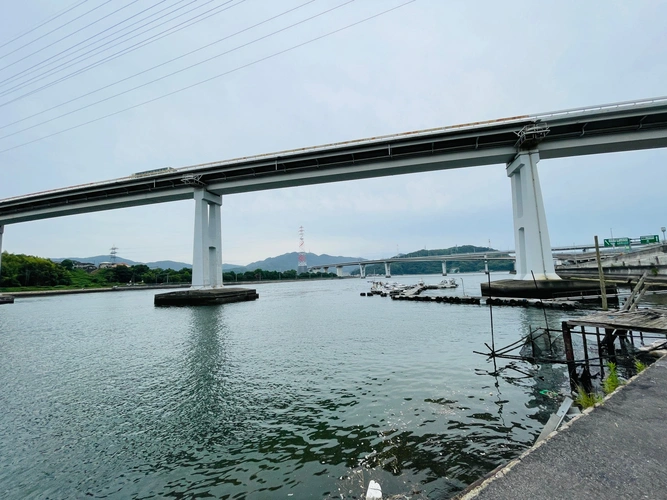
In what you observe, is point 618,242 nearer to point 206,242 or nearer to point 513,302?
point 513,302

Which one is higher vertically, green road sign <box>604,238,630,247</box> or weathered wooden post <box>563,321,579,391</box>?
green road sign <box>604,238,630,247</box>

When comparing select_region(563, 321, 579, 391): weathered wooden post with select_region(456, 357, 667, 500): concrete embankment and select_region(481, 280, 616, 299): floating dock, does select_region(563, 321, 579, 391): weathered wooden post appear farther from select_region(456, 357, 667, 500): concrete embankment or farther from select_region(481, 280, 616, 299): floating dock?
select_region(481, 280, 616, 299): floating dock

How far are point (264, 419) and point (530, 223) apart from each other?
32.0 metres

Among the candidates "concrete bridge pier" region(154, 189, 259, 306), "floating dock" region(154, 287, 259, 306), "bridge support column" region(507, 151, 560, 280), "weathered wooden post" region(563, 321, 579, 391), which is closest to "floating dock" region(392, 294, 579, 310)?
"bridge support column" region(507, 151, 560, 280)

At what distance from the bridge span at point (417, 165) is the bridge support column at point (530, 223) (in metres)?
0.09

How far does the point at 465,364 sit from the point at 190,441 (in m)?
9.13

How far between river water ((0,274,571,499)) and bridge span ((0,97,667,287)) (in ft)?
77.3

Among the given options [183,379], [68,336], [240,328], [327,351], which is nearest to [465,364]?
[327,351]

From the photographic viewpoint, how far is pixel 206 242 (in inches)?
1642

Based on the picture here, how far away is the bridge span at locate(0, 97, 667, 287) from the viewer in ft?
97.6

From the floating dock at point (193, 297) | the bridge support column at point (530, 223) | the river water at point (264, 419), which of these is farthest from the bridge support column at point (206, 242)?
the bridge support column at point (530, 223)

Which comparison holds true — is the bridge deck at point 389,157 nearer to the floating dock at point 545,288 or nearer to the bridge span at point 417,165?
the bridge span at point 417,165

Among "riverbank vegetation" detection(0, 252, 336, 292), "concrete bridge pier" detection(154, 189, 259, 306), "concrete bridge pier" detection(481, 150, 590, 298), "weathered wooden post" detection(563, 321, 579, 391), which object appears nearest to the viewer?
"weathered wooden post" detection(563, 321, 579, 391)

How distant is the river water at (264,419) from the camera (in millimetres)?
5242
